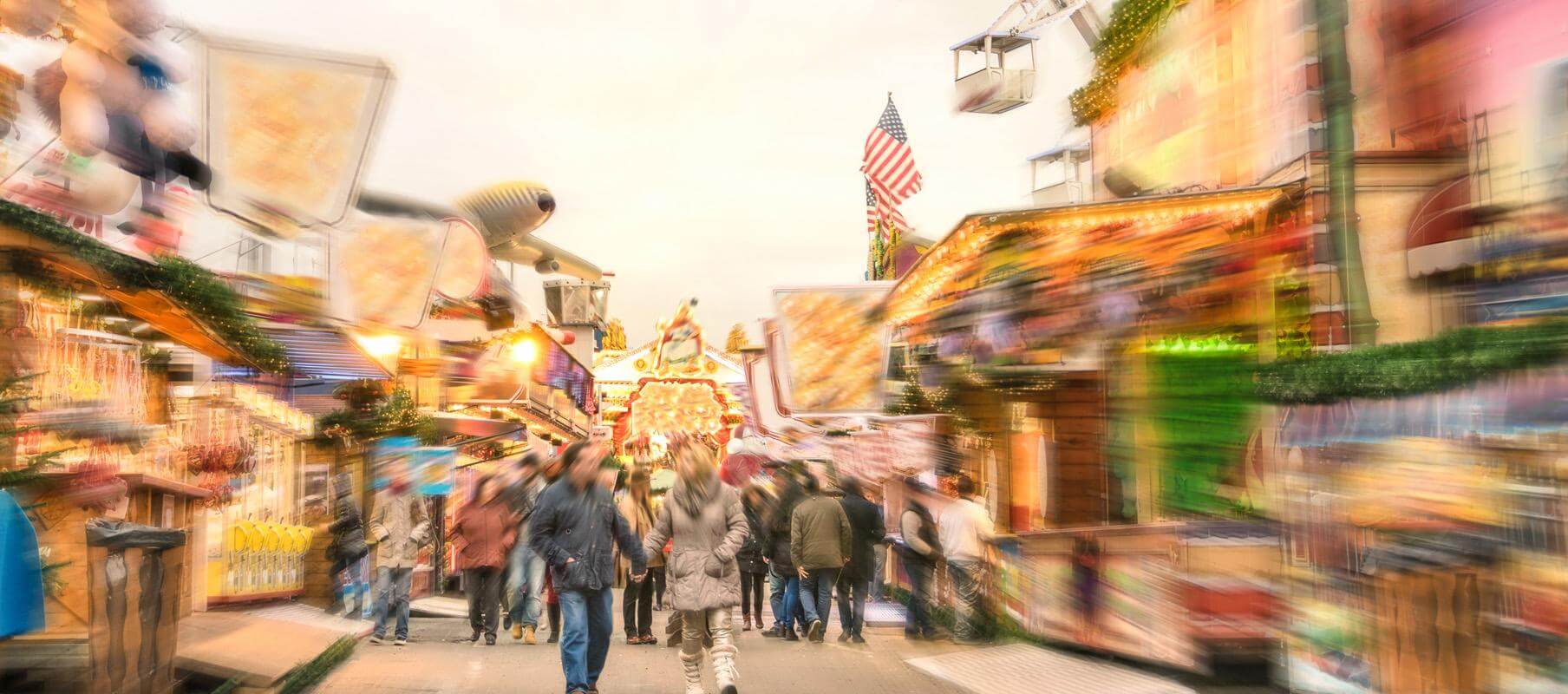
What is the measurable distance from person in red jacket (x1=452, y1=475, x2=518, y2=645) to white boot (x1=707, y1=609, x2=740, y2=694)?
13.5 ft

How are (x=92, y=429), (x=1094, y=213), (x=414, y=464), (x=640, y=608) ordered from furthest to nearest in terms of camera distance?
(x=414, y=464) < (x=640, y=608) < (x=1094, y=213) < (x=92, y=429)

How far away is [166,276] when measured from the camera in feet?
21.6

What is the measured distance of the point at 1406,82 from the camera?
1054 centimetres

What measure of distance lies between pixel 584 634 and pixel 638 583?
162 inches

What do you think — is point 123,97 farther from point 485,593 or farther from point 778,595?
point 778,595

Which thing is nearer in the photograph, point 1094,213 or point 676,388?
point 1094,213

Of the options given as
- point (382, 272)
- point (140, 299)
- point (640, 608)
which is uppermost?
point (382, 272)

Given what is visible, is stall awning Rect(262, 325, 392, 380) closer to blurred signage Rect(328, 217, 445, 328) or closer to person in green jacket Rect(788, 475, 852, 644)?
blurred signage Rect(328, 217, 445, 328)

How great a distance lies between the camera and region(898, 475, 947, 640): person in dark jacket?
1266cm

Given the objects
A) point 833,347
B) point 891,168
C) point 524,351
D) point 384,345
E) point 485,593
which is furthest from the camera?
point 524,351

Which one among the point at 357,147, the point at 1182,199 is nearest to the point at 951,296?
the point at 1182,199

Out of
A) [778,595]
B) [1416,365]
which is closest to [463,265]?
[778,595]

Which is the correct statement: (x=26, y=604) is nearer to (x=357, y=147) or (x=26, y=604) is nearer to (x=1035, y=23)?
(x=357, y=147)

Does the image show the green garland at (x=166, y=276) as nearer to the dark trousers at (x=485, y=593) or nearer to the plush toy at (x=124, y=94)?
the plush toy at (x=124, y=94)
